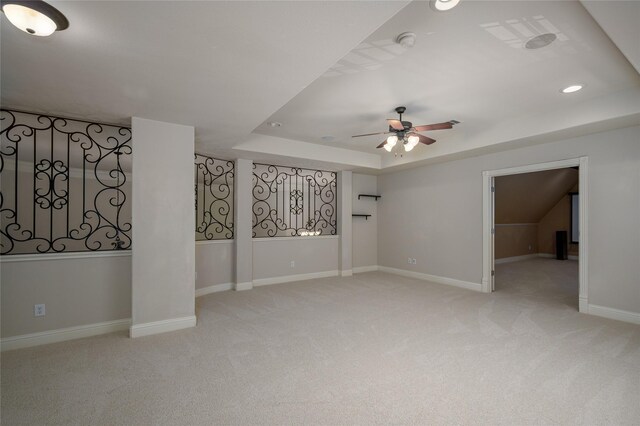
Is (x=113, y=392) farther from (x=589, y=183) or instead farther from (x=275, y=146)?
(x=589, y=183)

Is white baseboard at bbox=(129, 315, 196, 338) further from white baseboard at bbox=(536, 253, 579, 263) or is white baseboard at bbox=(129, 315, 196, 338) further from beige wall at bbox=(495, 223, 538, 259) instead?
white baseboard at bbox=(536, 253, 579, 263)

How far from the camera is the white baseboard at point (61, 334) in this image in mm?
3002

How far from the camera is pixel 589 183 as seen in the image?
13.1 feet

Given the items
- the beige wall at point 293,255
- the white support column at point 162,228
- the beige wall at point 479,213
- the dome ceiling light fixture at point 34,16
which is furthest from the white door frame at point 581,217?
the dome ceiling light fixture at point 34,16

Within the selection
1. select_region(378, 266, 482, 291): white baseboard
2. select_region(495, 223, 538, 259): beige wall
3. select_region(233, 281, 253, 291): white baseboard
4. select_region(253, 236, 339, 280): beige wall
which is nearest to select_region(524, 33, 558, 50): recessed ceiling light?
select_region(378, 266, 482, 291): white baseboard

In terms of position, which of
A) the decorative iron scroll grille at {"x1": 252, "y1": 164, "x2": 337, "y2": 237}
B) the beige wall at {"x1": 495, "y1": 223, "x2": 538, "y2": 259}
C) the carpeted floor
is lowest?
the carpeted floor

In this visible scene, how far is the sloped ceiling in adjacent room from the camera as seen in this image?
7.22 meters

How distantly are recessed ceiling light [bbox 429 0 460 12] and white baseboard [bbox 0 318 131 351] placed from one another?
4352 mm

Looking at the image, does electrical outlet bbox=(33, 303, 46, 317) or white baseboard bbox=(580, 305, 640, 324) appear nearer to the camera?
electrical outlet bbox=(33, 303, 46, 317)

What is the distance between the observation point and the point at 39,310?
10.3 feet

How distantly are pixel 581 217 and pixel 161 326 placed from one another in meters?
5.57

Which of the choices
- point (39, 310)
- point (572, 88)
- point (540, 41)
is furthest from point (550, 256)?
point (39, 310)

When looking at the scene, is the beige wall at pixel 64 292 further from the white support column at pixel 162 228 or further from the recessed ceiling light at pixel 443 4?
the recessed ceiling light at pixel 443 4

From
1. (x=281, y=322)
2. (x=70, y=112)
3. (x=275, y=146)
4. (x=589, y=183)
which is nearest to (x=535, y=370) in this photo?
(x=281, y=322)
